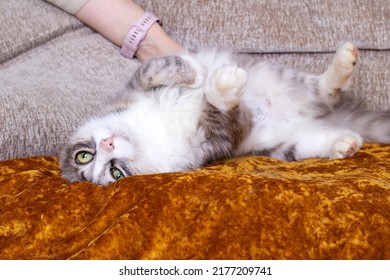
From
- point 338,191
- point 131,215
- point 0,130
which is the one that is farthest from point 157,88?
point 338,191

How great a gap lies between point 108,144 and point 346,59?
77 cm

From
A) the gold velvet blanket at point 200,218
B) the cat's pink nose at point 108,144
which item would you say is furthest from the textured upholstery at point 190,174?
the cat's pink nose at point 108,144

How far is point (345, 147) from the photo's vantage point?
1.53 m

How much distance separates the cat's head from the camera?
1.45 metres

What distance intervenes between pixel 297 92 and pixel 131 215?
88 cm

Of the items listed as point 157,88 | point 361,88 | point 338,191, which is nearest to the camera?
point 338,191

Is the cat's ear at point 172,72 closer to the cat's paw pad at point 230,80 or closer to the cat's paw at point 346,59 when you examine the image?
the cat's paw pad at point 230,80

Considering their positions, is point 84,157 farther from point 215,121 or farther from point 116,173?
point 215,121

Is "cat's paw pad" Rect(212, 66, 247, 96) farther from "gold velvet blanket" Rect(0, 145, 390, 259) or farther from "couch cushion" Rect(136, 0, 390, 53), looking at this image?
"couch cushion" Rect(136, 0, 390, 53)

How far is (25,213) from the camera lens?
115 centimetres
